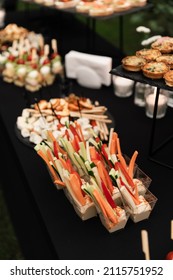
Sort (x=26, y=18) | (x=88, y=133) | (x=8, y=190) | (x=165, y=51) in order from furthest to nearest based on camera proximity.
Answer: (x=26, y=18) → (x=8, y=190) → (x=88, y=133) → (x=165, y=51)

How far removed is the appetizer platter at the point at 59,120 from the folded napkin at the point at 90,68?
42 cm

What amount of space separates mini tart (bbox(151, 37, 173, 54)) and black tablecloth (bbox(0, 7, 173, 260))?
1.68ft

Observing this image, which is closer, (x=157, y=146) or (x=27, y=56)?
(x=157, y=146)

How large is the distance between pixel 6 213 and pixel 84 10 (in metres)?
1.71

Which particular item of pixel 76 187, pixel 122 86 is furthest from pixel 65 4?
pixel 76 187

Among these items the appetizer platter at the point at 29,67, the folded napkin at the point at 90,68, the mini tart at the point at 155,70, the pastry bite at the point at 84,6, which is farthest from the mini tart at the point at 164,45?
the pastry bite at the point at 84,6

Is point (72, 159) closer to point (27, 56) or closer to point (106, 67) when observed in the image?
point (106, 67)

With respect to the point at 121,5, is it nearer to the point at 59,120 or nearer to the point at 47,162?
the point at 59,120

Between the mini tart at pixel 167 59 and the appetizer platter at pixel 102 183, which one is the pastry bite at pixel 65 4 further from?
the appetizer platter at pixel 102 183

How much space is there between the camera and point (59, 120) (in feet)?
6.65

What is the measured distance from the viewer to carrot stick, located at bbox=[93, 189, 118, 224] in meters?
1.34

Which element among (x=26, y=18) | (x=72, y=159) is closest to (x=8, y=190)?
(x=72, y=159)

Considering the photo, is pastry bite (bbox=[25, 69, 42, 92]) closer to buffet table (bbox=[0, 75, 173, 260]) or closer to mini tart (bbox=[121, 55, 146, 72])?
buffet table (bbox=[0, 75, 173, 260])

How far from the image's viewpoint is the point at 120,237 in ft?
4.75
